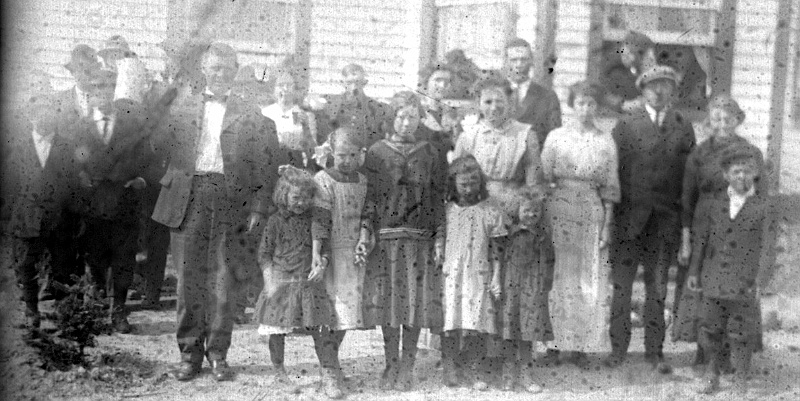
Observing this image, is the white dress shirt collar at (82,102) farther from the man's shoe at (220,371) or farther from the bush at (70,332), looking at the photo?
the man's shoe at (220,371)

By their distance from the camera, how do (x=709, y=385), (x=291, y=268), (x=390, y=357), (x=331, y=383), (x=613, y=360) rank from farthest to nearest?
1. (x=613, y=360)
2. (x=709, y=385)
3. (x=390, y=357)
4. (x=331, y=383)
5. (x=291, y=268)

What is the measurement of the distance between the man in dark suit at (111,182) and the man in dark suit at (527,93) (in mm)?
1803

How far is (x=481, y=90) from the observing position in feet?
18.1

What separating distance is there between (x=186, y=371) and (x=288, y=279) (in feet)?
2.22

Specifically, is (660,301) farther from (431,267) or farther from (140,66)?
(140,66)

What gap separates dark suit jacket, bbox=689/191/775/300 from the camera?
554cm

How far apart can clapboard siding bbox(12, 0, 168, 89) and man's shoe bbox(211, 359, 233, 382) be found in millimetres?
1428

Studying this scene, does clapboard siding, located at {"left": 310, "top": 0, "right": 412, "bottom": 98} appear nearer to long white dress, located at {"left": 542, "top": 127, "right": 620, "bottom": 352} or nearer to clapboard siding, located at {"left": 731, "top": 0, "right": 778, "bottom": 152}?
long white dress, located at {"left": 542, "top": 127, "right": 620, "bottom": 352}

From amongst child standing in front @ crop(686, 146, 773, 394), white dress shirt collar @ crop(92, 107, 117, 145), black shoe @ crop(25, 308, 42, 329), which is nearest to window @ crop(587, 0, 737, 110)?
child standing in front @ crop(686, 146, 773, 394)

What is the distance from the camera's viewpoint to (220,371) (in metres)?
5.44

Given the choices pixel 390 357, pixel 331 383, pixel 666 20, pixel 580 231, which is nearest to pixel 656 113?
pixel 666 20

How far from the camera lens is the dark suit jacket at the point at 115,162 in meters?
5.45

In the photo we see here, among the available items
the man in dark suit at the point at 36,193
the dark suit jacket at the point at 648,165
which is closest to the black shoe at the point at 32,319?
the man in dark suit at the point at 36,193

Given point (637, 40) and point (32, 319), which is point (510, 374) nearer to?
point (637, 40)
